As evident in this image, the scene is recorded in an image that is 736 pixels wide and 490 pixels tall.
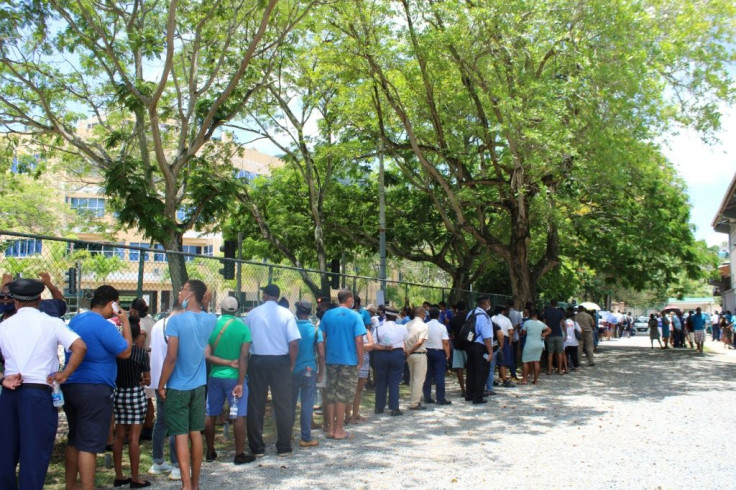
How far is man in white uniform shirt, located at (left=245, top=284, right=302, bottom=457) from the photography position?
7.90m

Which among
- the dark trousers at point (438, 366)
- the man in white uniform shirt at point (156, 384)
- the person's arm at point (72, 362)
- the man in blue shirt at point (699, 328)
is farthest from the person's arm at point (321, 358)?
the man in blue shirt at point (699, 328)

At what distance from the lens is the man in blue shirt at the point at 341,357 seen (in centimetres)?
906

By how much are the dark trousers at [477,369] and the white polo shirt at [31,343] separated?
8126 mm

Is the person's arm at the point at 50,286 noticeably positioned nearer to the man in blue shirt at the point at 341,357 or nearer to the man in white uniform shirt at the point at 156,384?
the man in white uniform shirt at the point at 156,384

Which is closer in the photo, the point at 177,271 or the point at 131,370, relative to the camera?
the point at 131,370

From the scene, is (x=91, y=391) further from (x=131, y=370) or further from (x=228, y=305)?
(x=228, y=305)

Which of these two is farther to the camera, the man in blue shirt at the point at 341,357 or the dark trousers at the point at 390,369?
the dark trousers at the point at 390,369

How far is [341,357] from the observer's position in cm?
909

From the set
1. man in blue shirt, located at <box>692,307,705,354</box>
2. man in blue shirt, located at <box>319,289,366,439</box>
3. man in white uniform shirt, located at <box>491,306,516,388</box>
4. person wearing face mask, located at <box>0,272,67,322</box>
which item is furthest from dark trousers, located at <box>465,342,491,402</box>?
man in blue shirt, located at <box>692,307,705,354</box>

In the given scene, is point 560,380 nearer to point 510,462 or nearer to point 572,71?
point 572,71

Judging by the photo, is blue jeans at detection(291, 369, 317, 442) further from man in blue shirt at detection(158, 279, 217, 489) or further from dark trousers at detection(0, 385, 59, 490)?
dark trousers at detection(0, 385, 59, 490)

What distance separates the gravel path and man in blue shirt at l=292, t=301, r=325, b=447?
0.32m

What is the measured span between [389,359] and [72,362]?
251 inches

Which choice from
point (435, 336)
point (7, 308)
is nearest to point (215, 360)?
point (7, 308)
